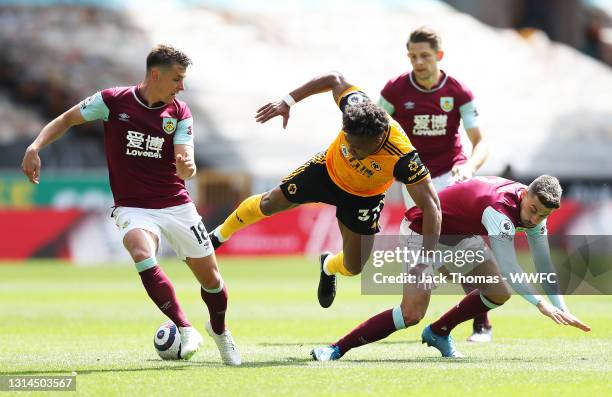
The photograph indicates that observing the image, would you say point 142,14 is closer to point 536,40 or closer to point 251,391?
point 536,40

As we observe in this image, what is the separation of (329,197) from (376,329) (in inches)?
46.1

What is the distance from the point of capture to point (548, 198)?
749 centimetres

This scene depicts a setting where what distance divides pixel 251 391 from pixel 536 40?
113 feet

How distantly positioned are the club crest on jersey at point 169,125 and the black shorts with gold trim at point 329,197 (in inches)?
44.6

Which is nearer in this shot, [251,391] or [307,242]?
[251,391]

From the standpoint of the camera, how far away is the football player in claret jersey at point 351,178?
24.2 ft

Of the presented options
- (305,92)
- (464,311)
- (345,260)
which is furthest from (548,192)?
(345,260)

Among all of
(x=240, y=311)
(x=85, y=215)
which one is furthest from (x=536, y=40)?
(x=240, y=311)

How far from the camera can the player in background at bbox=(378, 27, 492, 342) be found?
10.0 meters

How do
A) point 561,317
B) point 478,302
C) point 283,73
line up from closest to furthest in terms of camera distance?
point 561,317 < point 478,302 < point 283,73

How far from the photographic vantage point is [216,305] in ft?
26.3

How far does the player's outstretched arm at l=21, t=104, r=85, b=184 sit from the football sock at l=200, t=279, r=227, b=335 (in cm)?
144

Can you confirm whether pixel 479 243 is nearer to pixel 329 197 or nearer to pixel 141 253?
pixel 329 197

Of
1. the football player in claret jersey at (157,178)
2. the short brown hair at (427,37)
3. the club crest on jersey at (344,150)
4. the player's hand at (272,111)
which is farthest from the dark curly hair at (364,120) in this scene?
the short brown hair at (427,37)
